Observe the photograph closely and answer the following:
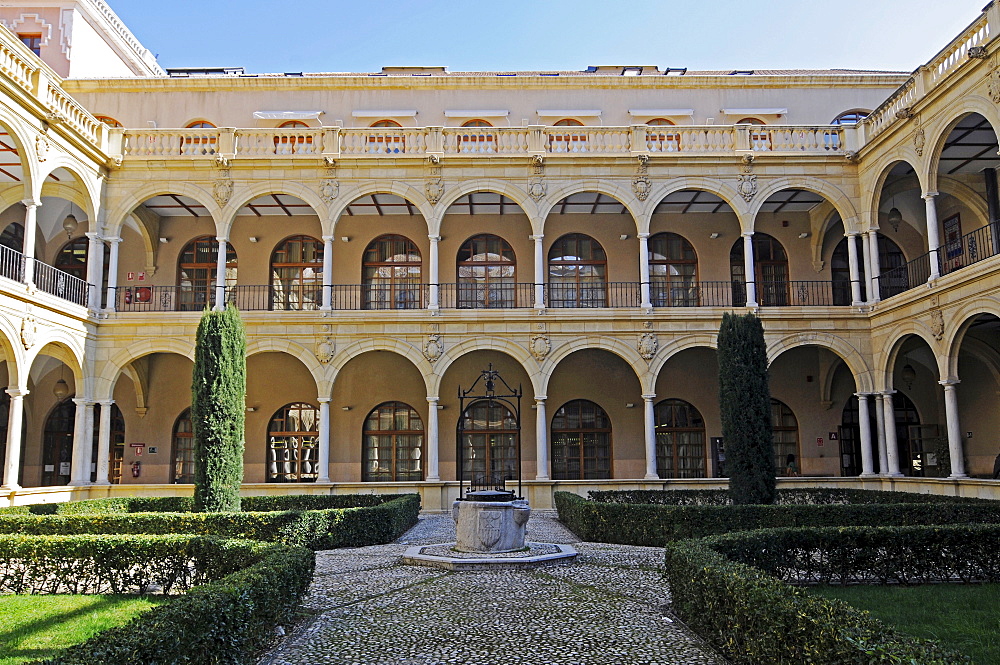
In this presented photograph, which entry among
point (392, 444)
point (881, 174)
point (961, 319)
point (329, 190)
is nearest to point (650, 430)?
point (392, 444)

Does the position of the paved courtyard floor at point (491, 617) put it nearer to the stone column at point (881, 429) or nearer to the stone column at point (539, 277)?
the stone column at point (539, 277)

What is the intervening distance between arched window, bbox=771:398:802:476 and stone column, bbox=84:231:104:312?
1806 centimetres

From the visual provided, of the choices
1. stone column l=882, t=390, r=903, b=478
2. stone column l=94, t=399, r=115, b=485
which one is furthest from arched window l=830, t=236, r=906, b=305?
stone column l=94, t=399, r=115, b=485

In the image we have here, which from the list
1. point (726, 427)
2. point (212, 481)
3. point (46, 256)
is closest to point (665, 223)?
point (726, 427)

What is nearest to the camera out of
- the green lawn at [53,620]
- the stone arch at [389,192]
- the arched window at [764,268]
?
the green lawn at [53,620]

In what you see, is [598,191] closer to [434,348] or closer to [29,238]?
[434,348]

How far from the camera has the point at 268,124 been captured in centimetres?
2386

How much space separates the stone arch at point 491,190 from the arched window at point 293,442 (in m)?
6.51

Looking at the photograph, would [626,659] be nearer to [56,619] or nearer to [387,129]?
[56,619]

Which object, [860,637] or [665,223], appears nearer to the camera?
[860,637]

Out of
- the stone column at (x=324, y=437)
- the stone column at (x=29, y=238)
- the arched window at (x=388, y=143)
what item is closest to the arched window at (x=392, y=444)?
the stone column at (x=324, y=437)

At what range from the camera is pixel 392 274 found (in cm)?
2256

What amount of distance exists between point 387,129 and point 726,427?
11.9m

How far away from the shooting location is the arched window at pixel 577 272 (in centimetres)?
2248
